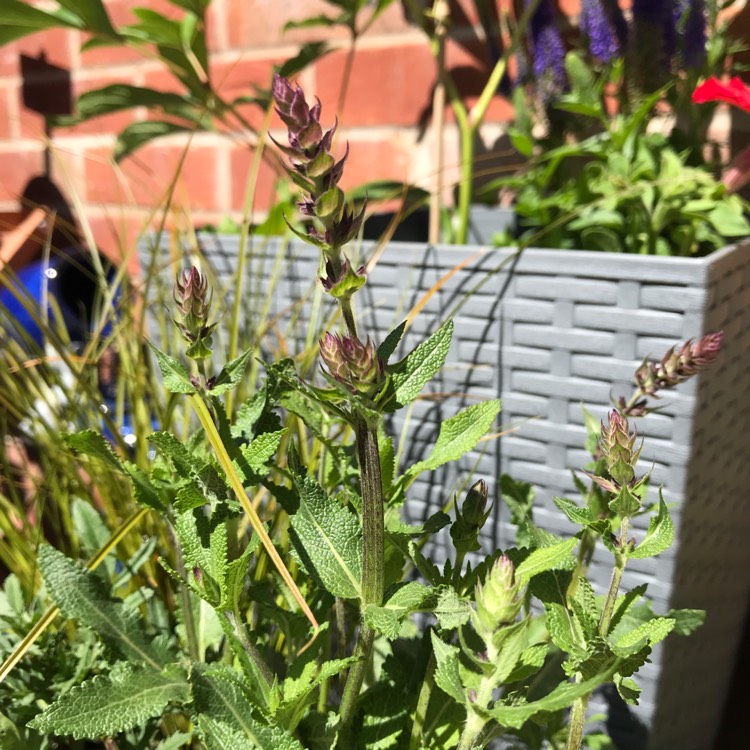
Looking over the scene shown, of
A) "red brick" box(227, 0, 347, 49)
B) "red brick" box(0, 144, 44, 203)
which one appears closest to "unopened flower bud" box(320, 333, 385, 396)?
"red brick" box(227, 0, 347, 49)

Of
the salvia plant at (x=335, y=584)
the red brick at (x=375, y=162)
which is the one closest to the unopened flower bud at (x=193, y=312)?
the salvia plant at (x=335, y=584)

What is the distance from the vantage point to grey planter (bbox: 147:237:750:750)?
0.51 metres

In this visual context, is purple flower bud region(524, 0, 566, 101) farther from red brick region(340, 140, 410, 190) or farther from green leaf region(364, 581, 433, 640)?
green leaf region(364, 581, 433, 640)

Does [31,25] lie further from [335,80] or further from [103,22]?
[335,80]

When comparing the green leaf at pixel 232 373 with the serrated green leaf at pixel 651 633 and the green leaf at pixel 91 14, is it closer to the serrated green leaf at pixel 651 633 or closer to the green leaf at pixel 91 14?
the serrated green leaf at pixel 651 633

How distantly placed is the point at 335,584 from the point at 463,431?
9cm

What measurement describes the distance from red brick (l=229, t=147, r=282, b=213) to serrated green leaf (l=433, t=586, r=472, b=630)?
2.73 feet

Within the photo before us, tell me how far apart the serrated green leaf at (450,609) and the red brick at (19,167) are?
46.1 inches

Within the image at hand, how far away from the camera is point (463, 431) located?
36 cm

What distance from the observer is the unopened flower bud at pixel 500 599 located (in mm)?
286

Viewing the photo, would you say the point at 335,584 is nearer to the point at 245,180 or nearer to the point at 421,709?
the point at 421,709

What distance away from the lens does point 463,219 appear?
0.73 metres

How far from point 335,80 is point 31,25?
43 centimetres

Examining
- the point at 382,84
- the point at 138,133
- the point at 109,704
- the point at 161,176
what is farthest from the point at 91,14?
the point at 109,704
